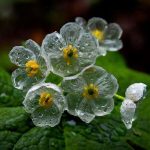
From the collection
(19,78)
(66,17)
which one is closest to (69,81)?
(19,78)

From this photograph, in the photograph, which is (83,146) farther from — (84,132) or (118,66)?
(118,66)

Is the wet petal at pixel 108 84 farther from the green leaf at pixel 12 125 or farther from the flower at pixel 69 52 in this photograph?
the green leaf at pixel 12 125

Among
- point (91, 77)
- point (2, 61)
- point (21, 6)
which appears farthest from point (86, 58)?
point (21, 6)

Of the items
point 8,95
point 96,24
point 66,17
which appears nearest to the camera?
point 8,95

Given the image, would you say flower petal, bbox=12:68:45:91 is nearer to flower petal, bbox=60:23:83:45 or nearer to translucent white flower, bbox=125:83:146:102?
flower petal, bbox=60:23:83:45

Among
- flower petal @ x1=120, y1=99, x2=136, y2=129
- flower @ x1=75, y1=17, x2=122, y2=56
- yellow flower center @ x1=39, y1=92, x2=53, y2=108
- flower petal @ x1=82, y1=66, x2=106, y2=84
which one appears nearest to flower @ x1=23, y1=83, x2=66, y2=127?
yellow flower center @ x1=39, y1=92, x2=53, y2=108

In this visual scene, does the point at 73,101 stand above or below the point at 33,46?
below

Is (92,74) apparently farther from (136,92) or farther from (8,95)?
(8,95)
